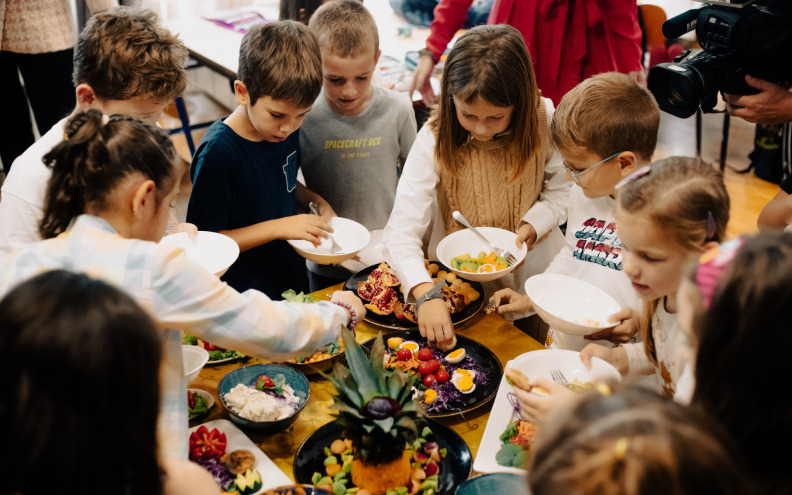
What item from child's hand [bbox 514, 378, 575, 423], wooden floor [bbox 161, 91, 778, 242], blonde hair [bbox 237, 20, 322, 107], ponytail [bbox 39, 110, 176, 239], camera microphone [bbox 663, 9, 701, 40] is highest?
camera microphone [bbox 663, 9, 701, 40]

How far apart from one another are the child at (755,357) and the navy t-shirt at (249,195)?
1565 mm

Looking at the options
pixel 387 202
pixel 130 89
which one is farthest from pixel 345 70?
pixel 130 89

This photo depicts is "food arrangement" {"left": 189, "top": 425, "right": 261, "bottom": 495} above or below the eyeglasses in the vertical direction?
below

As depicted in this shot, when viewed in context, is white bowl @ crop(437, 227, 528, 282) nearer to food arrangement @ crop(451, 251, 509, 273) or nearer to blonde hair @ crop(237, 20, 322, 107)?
food arrangement @ crop(451, 251, 509, 273)

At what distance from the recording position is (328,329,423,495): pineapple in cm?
126

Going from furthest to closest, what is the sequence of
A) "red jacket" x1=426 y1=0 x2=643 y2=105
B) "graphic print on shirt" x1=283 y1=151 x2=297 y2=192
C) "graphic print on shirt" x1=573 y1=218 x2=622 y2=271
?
"red jacket" x1=426 y1=0 x2=643 y2=105 → "graphic print on shirt" x1=283 y1=151 x2=297 y2=192 → "graphic print on shirt" x1=573 y1=218 x2=622 y2=271

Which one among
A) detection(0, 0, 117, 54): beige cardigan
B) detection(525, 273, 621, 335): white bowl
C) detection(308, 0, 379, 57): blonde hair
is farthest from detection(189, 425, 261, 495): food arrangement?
detection(0, 0, 117, 54): beige cardigan

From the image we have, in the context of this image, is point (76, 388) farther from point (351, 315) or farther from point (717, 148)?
point (717, 148)

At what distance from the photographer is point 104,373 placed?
799 millimetres

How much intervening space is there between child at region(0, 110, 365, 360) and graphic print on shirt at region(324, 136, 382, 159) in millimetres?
1155

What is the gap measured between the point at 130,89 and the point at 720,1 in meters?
1.65

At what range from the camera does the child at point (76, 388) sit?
2.47 ft

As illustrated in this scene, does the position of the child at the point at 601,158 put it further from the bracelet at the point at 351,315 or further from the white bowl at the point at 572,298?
the bracelet at the point at 351,315

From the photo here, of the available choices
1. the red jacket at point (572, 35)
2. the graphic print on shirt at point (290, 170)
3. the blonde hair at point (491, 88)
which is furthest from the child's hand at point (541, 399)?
the red jacket at point (572, 35)
